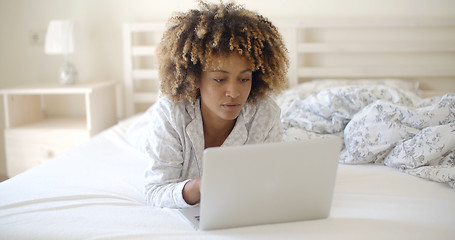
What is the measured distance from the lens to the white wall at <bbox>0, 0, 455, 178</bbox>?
2.71m

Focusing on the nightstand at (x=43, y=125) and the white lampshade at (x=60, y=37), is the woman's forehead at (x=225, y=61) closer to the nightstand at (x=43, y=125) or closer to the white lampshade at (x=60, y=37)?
the nightstand at (x=43, y=125)

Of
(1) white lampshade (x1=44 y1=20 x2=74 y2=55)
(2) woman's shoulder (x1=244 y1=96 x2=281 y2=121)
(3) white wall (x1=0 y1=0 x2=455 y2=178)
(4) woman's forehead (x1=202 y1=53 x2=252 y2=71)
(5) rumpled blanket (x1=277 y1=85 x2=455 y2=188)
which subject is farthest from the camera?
(3) white wall (x1=0 y1=0 x2=455 y2=178)

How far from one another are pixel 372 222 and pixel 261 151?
1.19 ft

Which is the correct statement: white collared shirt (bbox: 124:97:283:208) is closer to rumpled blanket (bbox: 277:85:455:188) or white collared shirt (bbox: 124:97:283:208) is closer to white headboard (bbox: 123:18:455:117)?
rumpled blanket (bbox: 277:85:455:188)

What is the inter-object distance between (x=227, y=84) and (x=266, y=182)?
33cm

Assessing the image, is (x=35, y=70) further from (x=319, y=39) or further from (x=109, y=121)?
(x=319, y=39)

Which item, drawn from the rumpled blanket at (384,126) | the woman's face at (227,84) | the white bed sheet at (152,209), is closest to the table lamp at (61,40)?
the white bed sheet at (152,209)

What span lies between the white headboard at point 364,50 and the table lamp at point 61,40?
1.00ft

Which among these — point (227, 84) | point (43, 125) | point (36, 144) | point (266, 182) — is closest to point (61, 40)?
point (43, 125)

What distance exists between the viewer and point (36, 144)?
249 cm

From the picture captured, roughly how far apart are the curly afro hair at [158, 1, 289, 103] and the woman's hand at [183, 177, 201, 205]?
26cm

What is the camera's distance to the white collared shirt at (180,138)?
1232 mm

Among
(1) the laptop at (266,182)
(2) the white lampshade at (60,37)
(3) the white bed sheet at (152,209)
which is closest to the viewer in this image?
(1) the laptop at (266,182)

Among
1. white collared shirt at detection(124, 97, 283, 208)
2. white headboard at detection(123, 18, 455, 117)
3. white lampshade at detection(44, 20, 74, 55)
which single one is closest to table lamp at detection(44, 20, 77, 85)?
white lampshade at detection(44, 20, 74, 55)
